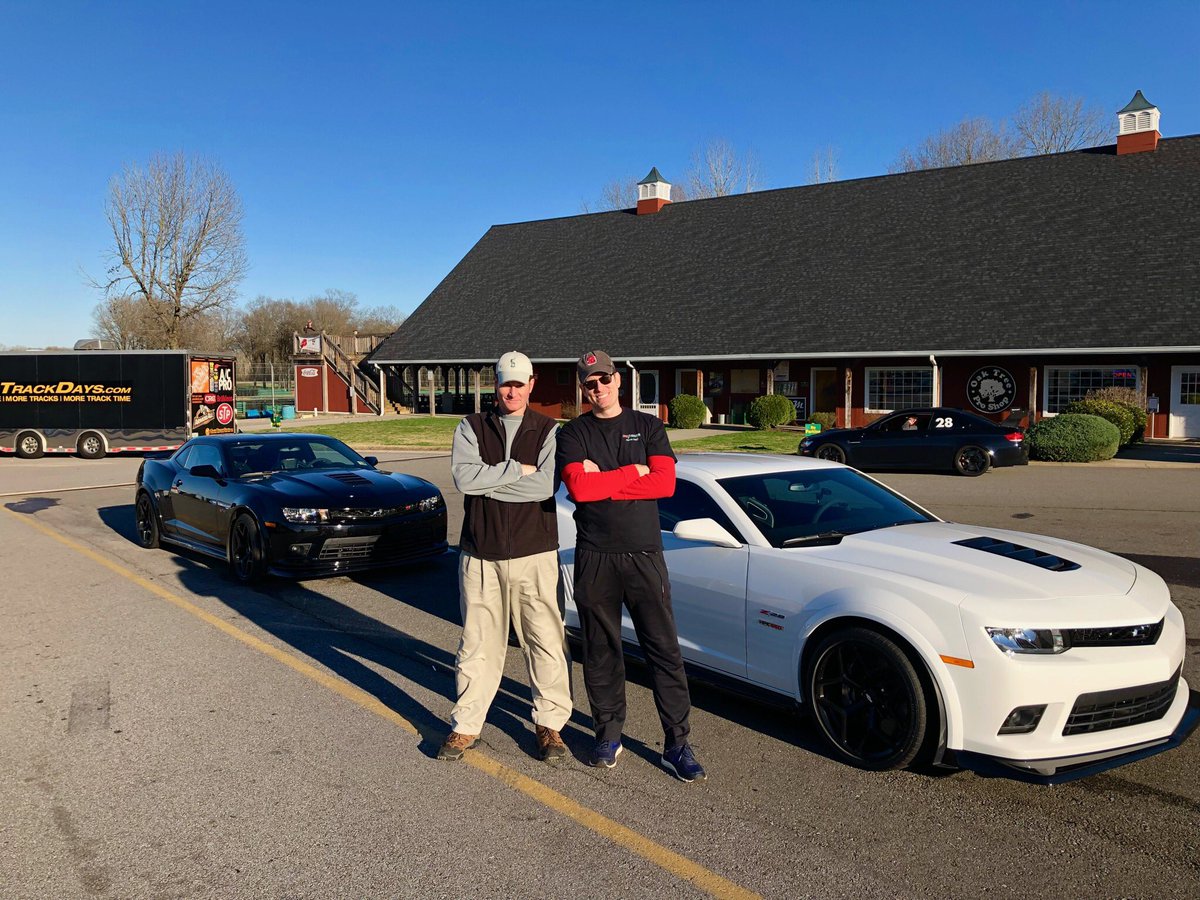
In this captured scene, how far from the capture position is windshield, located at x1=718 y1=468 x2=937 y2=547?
5.36m

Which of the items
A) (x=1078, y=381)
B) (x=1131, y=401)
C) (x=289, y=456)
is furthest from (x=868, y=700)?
(x=1078, y=381)

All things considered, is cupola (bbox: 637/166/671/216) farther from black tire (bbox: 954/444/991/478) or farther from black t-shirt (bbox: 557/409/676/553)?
black t-shirt (bbox: 557/409/676/553)

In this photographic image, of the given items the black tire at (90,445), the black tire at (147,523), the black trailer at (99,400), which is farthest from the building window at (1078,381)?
the black tire at (90,445)

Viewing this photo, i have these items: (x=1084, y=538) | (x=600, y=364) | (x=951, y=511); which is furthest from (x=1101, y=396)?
(x=600, y=364)

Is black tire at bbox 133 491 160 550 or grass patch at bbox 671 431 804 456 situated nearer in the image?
black tire at bbox 133 491 160 550

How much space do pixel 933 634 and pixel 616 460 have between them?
158cm

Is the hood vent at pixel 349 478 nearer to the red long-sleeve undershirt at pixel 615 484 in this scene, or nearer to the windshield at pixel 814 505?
the windshield at pixel 814 505

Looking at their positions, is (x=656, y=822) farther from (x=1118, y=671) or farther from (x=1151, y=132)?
(x=1151, y=132)

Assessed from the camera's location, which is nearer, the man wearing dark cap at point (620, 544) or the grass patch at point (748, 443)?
the man wearing dark cap at point (620, 544)

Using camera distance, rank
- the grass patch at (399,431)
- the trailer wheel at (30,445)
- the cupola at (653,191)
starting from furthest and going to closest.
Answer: the cupola at (653,191), the grass patch at (399,431), the trailer wheel at (30,445)

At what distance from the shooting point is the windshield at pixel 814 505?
5.36m

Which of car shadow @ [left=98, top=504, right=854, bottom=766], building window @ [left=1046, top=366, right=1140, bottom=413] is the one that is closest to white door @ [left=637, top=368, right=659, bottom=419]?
building window @ [left=1046, top=366, right=1140, bottom=413]

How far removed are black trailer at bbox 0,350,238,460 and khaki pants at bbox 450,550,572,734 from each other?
75.6 ft

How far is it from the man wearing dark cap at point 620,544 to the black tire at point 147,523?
827cm
